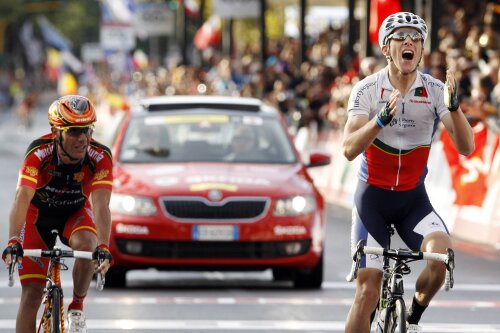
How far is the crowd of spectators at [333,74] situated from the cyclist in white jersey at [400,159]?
9.86m

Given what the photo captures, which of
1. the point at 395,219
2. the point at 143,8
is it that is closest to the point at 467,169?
the point at 395,219

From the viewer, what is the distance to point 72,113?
8.00 metres

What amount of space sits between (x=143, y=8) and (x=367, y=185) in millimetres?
45802

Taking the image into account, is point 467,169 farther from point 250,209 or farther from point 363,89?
point 363,89

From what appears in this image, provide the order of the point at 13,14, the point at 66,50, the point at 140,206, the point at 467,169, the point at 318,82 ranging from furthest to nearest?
the point at 13,14
the point at 66,50
the point at 318,82
the point at 467,169
the point at 140,206

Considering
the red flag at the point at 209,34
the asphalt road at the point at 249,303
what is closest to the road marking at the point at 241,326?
the asphalt road at the point at 249,303

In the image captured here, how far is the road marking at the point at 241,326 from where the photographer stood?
1112 centimetres

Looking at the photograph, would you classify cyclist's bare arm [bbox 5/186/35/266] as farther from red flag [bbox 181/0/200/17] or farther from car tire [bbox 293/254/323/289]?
red flag [bbox 181/0/200/17]

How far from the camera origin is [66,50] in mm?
73188

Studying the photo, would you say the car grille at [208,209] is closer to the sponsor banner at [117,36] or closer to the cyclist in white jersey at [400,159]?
the cyclist in white jersey at [400,159]

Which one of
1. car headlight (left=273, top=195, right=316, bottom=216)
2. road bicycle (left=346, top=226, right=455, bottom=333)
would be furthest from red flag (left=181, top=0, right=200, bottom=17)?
road bicycle (left=346, top=226, right=455, bottom=333)

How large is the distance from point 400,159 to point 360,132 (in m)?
0.66

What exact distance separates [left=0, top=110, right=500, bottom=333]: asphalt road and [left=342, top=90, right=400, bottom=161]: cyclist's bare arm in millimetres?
3379

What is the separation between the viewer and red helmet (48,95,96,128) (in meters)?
7.98
